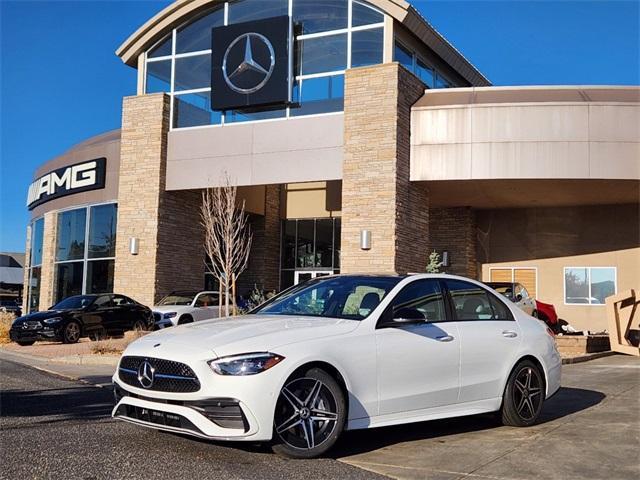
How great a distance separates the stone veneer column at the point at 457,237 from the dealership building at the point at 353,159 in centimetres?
6

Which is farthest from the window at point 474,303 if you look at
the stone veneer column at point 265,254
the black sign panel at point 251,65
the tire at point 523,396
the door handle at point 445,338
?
the stone veneer column at point 265,254

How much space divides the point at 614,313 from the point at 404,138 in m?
7.02

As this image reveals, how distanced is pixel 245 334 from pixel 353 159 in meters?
14.6

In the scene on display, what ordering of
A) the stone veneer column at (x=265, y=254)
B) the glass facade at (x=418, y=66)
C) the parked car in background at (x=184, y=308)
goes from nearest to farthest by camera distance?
the parked car in background at (x=184, y=308) → the glass facade at (x=418, y=66) → the stone veneer column at (x=265, y=254)

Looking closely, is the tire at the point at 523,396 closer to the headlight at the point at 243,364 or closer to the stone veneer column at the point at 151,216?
the headlight at the point at 243,364

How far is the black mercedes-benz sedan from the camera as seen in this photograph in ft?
60.1

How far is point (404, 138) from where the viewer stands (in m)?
19.7

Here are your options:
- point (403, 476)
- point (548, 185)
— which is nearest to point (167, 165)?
point (548, 185)

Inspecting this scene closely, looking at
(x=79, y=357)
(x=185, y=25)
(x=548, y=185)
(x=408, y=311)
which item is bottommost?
(x=79, y=357)

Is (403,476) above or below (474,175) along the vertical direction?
below

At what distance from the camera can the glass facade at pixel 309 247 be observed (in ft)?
89.8

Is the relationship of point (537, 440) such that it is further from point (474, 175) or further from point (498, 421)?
point (474, 175)

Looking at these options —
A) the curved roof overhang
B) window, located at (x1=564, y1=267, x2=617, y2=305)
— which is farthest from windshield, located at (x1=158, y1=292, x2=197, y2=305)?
window, located at (x1=564, y1=267, x2=617, y2=305)

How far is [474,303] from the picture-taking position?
7254 mm
